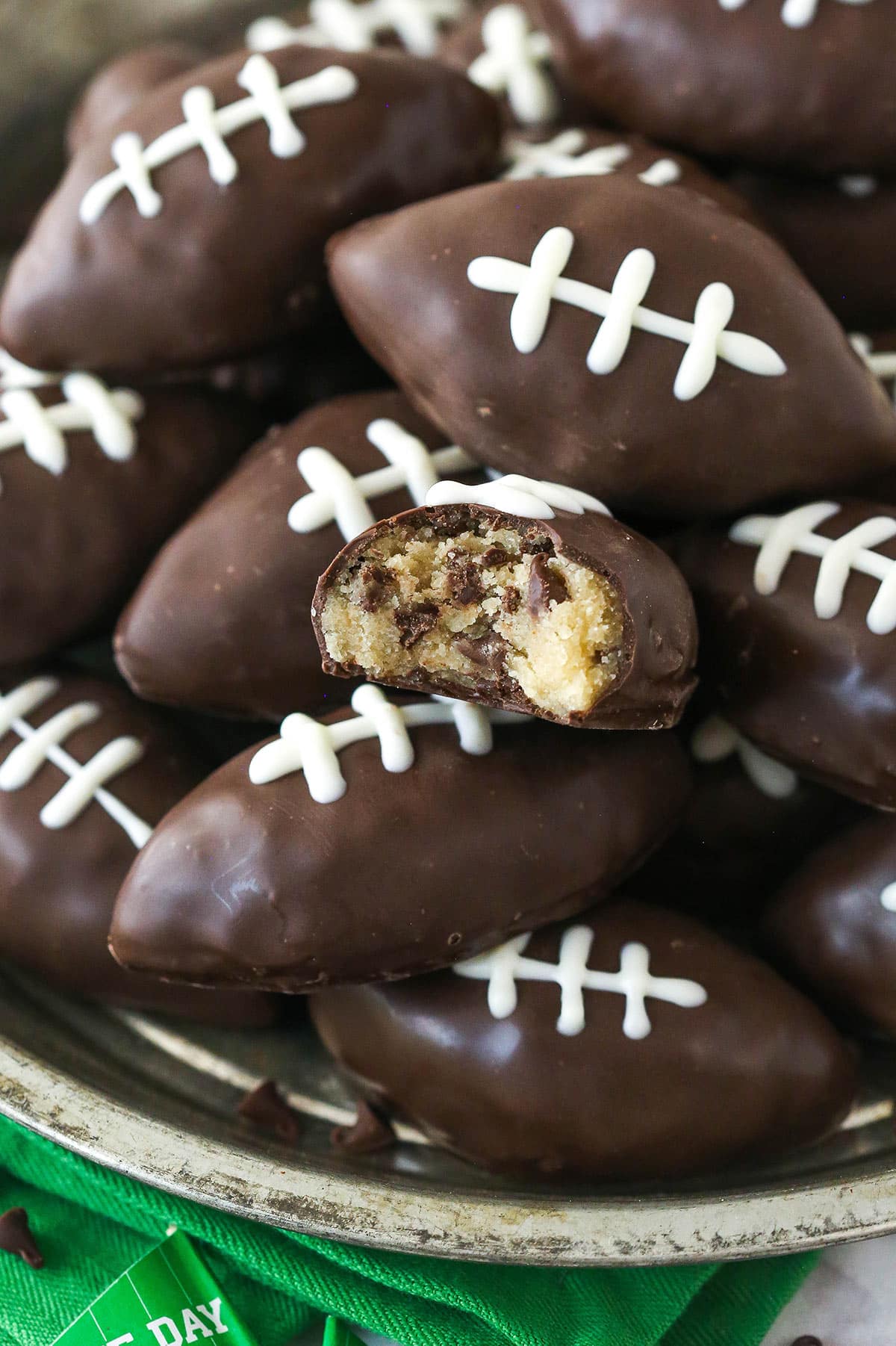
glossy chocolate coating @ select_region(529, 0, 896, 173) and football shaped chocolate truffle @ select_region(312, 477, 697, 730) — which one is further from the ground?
glossy chocolate coating @ select_region(529, 0, 896, 173)

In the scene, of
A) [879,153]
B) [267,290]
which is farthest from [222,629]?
[879,153]

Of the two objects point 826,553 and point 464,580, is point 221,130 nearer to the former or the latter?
point 464,580

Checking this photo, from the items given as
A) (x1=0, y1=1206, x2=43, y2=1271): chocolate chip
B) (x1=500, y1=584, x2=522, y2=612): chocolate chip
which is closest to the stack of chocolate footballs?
(x1=500, y1=584, x2=522, y2=612): chocolate chip

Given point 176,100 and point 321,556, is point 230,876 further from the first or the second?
point 176,100

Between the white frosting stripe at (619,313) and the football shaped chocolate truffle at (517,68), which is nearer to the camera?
the white frosting stripe at (619,313)

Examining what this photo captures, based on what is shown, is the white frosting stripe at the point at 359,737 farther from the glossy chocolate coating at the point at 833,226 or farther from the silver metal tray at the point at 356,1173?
the glossy chocolate coating at the point at 833,226

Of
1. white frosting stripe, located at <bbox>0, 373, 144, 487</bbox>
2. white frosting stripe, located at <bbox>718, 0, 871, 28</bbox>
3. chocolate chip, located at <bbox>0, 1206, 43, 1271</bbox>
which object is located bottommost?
chocolate chip, located at <bbox>0, 1206, 43, 1271</bbox>

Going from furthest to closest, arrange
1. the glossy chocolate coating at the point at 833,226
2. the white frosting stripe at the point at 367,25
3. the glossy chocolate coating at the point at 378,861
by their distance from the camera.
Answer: the white frosting stripe at the point at 367,25, the glossy chocolate coating at the point at 833,226, the glossy chocolate coating at the point at 378,861

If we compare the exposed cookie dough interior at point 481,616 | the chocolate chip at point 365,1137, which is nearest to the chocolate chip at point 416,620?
the exposed cookie dough interior at point 481,616

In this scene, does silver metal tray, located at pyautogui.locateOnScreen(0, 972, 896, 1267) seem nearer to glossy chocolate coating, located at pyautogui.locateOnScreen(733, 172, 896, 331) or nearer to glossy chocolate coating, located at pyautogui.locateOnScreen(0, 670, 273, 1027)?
glossy chocolate coating, located at pyautogui.locateOnScreen(0, 670, 273, 1027)
